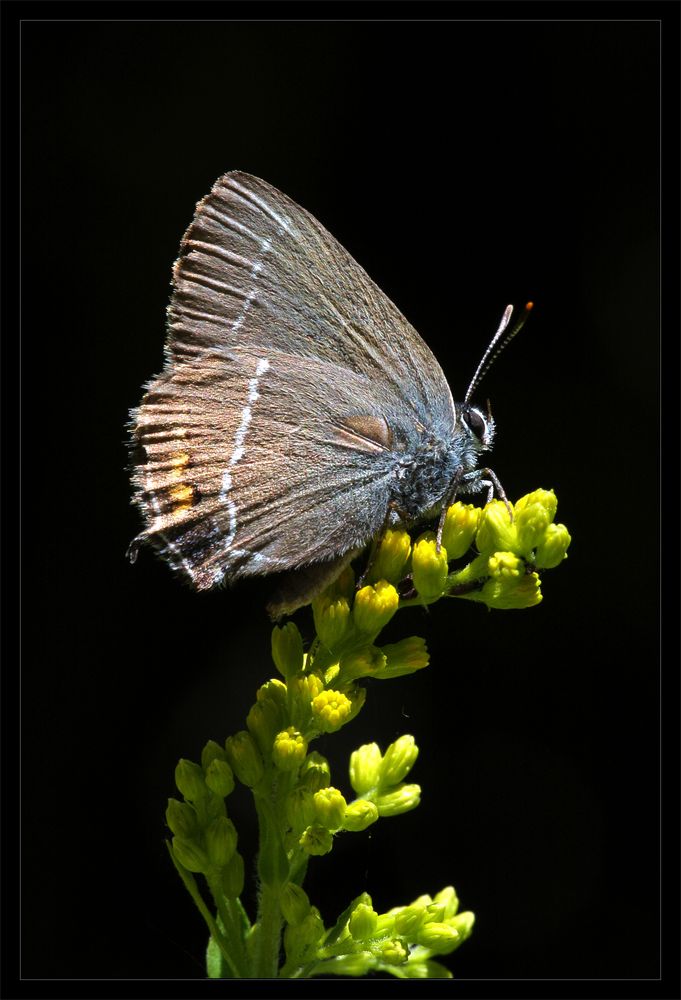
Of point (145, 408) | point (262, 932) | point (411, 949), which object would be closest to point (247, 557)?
point (145, 408)

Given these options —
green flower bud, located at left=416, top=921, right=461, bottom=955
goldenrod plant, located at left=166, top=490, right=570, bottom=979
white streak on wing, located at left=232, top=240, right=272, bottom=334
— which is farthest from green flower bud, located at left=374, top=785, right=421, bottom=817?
white streak on wing, located at left=232, top=240, right=272, bottom=334

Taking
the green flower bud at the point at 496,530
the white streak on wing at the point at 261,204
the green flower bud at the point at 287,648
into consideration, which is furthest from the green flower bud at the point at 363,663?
the white streak on wing at the point at 261,204

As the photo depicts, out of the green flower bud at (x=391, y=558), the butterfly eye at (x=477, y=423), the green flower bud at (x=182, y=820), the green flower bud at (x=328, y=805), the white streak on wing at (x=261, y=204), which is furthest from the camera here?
the butterfly eye at (x=477, y=423)

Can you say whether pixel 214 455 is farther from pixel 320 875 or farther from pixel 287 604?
pixel 320 875

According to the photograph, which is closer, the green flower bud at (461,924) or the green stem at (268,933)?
the green stem at (268,933)

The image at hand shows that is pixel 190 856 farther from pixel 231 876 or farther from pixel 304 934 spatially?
pixel 304 934

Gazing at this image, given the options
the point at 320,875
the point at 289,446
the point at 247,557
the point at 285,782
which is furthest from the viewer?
the point at 320,875

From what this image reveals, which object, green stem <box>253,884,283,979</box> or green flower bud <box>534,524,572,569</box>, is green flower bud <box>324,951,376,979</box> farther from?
green flower bud <box>534,524,572,569</box>

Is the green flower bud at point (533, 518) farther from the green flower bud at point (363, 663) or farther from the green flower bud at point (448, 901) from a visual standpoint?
the green flower bud at point (448, 901)
